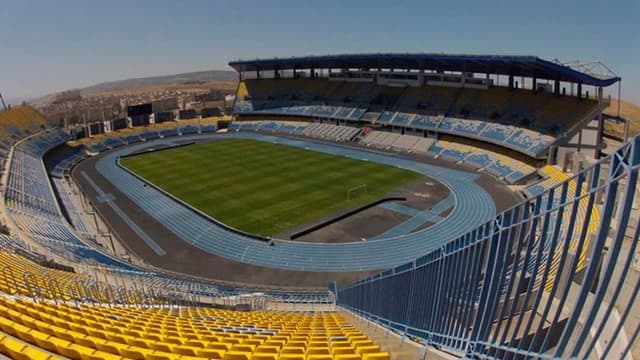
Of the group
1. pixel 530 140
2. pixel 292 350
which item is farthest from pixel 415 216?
pixel 292 350

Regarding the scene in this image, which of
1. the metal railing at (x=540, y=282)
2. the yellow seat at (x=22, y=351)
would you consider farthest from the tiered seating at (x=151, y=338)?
the metal railing at (x=540, y=282)

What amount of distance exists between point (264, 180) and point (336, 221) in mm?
11781

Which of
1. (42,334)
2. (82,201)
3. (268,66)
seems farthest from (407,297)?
(268,66)

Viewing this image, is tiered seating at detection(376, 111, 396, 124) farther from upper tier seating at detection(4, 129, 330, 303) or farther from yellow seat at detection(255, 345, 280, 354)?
yellow seat at detection(255, 345, 280, 354)

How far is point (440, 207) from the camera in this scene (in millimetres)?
29828

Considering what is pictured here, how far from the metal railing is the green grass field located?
19466 mm

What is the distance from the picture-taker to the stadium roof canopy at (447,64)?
1399 inches

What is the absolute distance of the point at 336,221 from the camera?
27719 mm

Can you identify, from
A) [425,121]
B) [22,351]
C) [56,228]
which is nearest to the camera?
[22,351]

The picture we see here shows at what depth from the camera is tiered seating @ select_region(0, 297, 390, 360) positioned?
216 inches

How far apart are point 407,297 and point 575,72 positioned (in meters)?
33.5

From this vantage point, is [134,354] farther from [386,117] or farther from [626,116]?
[626,116]

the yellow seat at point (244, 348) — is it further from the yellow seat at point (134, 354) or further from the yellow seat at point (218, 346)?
the yellow seat at point (134, 354)

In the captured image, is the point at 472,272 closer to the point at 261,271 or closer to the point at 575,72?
the point at 261,271
